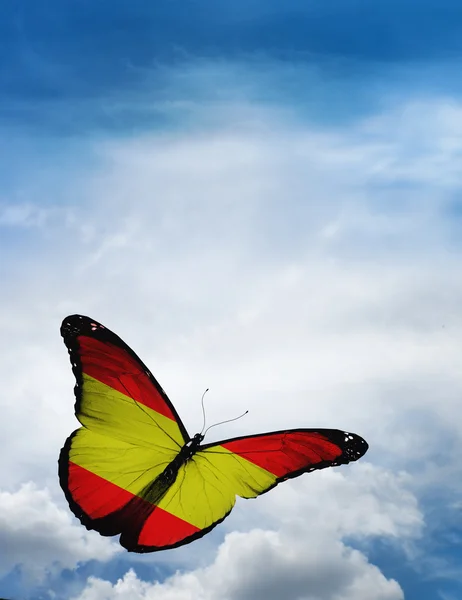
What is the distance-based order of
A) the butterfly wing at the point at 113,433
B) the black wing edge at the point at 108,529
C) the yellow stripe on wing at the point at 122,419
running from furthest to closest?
the yellow stripe on wing at the point at 122,419, the butterfly wing at the point at 113,433, the black wing edge at the point at 108,529

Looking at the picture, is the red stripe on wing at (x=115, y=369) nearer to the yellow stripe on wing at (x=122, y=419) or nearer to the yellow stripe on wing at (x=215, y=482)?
the yellow stripe on wing at (x=122, y=419)

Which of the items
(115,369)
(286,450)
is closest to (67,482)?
(115,369)

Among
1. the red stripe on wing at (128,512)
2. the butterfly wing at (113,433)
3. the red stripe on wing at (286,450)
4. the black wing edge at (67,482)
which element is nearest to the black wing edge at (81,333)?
the butterfly wing at (113,433)

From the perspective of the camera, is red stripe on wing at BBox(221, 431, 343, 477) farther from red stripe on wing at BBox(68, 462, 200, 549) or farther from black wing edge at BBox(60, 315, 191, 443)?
black wing edge at BBox(60, 315, 191, 443)

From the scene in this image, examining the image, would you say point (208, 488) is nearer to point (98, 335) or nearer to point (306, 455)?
point (306, 455)

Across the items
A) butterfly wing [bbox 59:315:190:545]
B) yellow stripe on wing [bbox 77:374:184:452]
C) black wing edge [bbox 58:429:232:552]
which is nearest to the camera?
black wing edge [bbox 58:429:232:552]

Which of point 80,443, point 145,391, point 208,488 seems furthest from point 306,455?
point 80,443

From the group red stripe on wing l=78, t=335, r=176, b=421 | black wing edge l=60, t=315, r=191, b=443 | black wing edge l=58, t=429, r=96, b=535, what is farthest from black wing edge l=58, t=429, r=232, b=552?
red stripe on wing l=78, t=335, r=176, b=421
